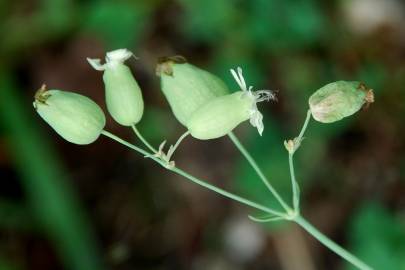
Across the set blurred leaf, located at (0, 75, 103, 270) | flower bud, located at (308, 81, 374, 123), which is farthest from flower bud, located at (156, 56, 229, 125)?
blurred leaf, located at (0, 75, 103, 270)

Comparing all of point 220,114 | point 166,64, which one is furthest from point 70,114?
point 220,114

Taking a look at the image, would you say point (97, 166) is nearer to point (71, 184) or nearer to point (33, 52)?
point (71, 184)

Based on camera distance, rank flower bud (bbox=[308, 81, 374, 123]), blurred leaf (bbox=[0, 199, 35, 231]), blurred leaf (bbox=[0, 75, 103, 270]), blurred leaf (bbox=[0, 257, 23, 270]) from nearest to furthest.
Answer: flower bud (bbox=[308, 81, 374, 123]) → blurred leaf (bbox=[0, 257, 23, 270]) → blurred leaf (bbox=[0, 75, 103, 270]) → blurred leaf (bbox=[0, 199, 35, 231])

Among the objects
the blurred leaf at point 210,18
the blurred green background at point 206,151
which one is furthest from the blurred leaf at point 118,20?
the blurred leaf at point 210,18

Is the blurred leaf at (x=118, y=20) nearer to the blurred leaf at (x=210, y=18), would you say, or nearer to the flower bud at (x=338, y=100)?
the blurred leaf at (x=210, y=18)

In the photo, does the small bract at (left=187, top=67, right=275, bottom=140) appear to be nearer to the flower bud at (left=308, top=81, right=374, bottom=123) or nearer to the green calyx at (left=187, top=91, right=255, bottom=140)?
the green calyx at (left=187, top=91, right=255, bottom=140)

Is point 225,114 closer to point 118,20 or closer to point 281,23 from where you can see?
point 281,23
